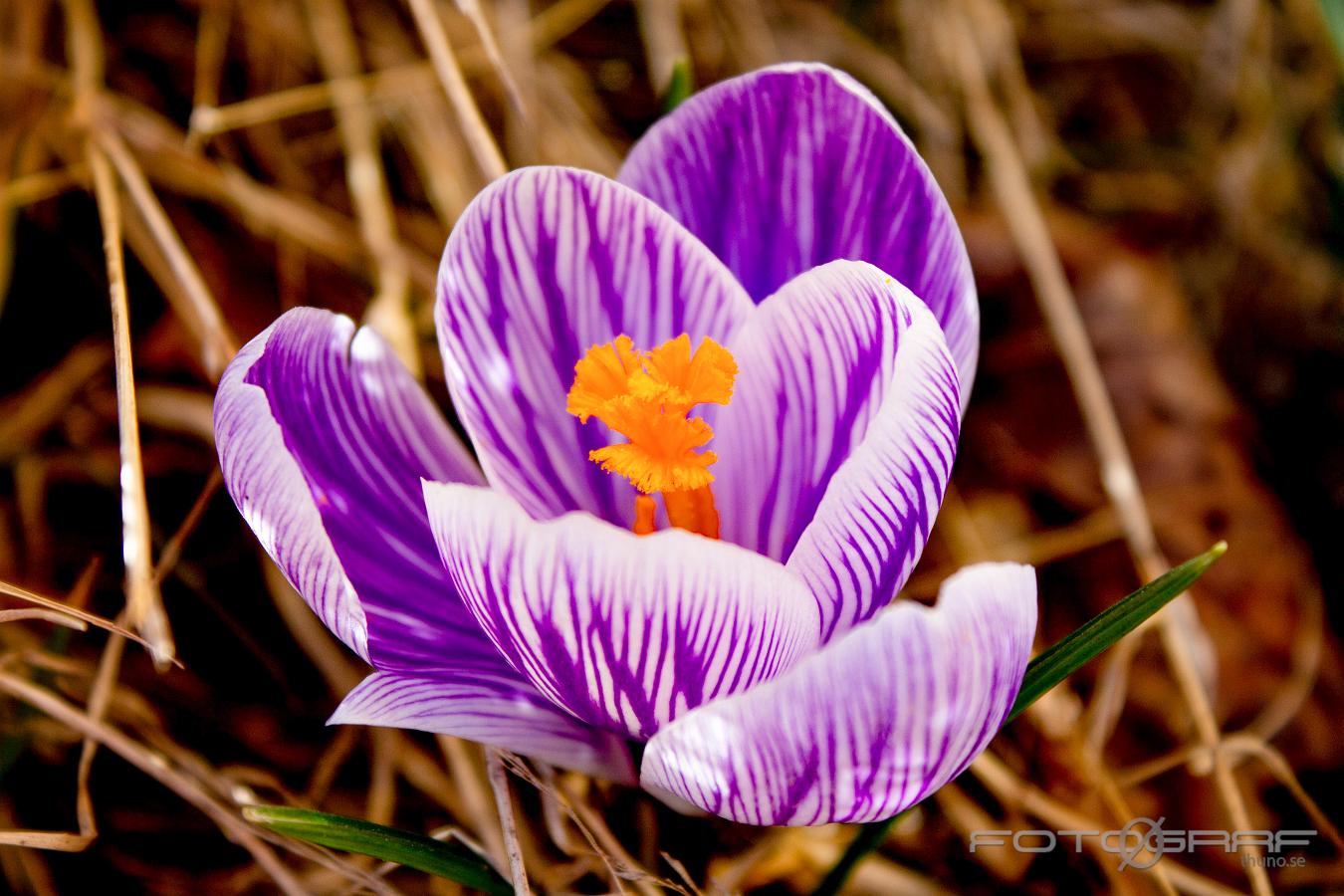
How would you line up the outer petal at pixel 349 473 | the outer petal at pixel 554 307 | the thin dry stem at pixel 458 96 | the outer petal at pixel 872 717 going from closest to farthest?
the outer petal at pixel 872 717 < the outer petal at pixel 349 473 < the outer petal at pixel 554 307 < the thin dry stem at pixel 458 96

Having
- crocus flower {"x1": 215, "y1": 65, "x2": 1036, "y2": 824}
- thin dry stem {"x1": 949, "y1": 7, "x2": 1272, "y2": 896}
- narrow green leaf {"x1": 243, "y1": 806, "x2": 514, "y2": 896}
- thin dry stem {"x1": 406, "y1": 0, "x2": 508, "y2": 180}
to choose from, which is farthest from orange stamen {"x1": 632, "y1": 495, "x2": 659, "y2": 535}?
thin dry stem {"x1": 949, "y1": 7, "x2": 1272, "y2": 896}

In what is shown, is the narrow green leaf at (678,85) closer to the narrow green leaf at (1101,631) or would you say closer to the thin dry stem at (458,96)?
the thin dry stem at (458,96)

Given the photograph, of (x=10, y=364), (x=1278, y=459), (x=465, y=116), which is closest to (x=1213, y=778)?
(x=1278, y=459)

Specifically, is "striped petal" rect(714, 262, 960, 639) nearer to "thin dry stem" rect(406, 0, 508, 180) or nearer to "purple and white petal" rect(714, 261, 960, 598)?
"purple and white petal" rect(714, 261, 960, 598)

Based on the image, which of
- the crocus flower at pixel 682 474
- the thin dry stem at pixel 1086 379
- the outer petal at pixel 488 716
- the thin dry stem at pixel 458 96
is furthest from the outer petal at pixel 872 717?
the thin dry stem at pixel 458 96

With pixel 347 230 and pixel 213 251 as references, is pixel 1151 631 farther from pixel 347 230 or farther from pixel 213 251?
pixel 213 251

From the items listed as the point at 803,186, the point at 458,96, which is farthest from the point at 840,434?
the point at 458,96
